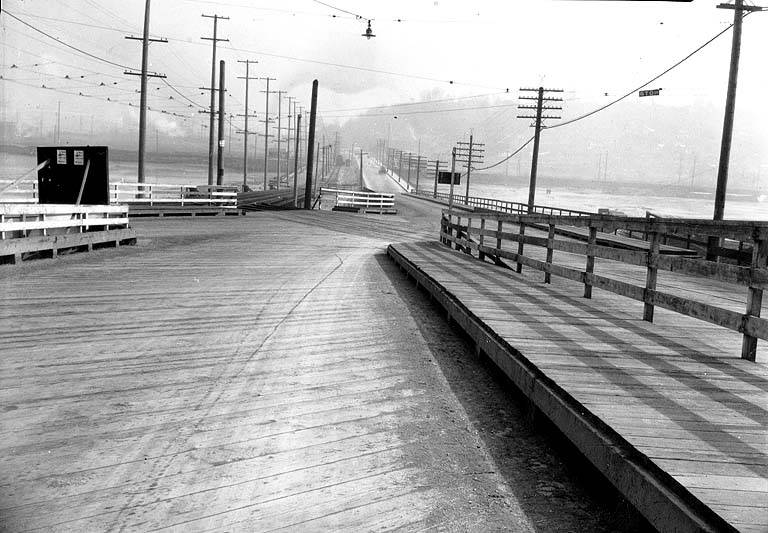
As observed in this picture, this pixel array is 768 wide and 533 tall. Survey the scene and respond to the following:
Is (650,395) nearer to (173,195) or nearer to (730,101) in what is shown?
(730,101)

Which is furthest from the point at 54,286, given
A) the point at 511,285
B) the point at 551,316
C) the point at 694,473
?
the point at 694,473

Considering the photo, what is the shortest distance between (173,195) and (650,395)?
39958mm

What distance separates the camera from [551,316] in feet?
29.0

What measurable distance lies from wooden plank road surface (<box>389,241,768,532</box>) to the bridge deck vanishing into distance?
0.06ft

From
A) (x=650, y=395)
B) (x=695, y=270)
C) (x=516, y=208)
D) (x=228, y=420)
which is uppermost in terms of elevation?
(x=695, y=270)

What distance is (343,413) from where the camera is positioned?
605 cm

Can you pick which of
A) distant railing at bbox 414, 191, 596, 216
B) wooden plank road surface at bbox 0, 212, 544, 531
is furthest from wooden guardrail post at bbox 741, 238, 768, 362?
distant railing at bbox 414, 191, 596, 216

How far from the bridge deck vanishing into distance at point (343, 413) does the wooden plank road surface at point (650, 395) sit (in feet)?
0.06

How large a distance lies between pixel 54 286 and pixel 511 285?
7.26 meters

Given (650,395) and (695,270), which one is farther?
(695,270)

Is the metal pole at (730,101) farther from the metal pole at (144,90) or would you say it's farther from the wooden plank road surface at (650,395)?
the metal pole at (144,90)

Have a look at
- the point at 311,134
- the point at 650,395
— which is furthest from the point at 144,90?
the point at 650,395

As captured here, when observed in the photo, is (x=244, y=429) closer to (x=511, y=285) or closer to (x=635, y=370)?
(x=635, y=370)

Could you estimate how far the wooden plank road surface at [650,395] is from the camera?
3.65m
